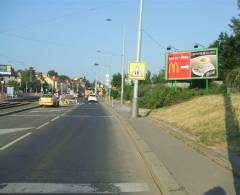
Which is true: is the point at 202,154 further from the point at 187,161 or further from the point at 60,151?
the point at 60,151

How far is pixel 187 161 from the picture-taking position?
1116 centimetres

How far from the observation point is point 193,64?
4462 centimetres

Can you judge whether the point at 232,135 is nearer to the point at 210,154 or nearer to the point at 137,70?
the point at 210,154

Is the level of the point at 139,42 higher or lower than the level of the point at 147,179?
higher

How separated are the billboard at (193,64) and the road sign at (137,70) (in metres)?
14.9

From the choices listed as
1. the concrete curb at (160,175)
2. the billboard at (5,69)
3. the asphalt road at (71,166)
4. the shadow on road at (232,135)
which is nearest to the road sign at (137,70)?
the shadow on road at (232,135)

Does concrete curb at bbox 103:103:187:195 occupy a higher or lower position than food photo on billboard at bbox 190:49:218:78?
lower

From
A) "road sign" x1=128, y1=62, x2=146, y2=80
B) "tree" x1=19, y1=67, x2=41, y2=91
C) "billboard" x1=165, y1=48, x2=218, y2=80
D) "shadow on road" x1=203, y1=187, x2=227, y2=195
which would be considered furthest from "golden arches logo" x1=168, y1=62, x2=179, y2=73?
"tree" x1=19, y1=67, x2=41, y2=91

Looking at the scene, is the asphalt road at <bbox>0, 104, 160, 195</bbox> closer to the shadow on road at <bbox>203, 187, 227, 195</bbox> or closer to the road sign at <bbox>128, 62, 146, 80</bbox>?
the shadow on road at <bbox>203, 187, 227, 195</bbox>

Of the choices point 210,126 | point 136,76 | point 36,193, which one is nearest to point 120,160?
point 36,193

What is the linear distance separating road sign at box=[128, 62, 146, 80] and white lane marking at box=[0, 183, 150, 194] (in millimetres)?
20738

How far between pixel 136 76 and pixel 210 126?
11.5 m

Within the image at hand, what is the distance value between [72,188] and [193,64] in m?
37.1

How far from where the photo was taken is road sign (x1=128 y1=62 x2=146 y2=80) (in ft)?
97.2
